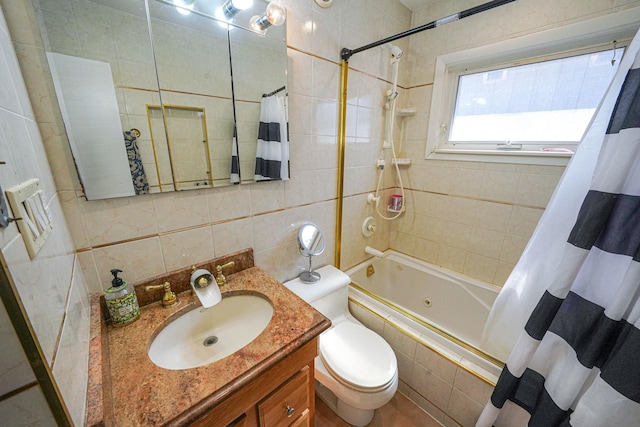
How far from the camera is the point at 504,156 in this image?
1501mm

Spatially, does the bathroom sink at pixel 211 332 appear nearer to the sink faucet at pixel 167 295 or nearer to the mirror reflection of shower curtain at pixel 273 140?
the sink faucet at pixel 167 295

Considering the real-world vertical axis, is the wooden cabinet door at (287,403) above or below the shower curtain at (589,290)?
below

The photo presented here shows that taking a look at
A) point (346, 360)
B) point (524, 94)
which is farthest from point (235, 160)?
point (524, 94)

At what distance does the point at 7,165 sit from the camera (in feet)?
1.19

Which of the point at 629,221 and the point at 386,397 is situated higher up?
the point at 629,221

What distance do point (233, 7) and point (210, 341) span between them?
1.25m

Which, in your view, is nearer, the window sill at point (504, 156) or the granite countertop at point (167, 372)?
the granite countertop at point (167, 372)

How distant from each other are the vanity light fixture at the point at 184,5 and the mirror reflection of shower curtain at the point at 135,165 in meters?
0.47

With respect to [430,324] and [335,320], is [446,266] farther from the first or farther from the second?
[335,320]

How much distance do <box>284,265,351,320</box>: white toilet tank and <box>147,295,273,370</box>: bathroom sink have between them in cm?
34

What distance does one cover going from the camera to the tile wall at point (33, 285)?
28 centimetres

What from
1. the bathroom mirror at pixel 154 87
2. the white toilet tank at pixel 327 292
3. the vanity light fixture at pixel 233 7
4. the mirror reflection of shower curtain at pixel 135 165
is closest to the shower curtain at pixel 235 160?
the bathroom mirror at pixel 154 87

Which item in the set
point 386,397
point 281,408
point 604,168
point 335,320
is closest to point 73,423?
point 281,408

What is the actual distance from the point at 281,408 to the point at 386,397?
52 centimetres
